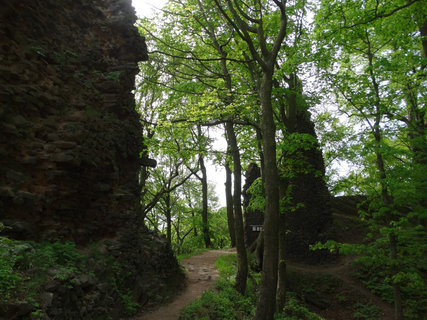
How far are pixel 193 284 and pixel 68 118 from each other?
25.5 ft

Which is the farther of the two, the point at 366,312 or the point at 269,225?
the point at 366,312

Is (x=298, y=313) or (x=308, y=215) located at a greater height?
(x=308, y=215)

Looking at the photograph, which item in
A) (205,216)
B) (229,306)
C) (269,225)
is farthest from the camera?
(205,216)

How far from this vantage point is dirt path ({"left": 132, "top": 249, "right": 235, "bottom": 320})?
7414 millimetres

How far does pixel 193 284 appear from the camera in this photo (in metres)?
10.8

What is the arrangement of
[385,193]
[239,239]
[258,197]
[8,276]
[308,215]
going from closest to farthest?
[8,276] → [385,193] → [239,239] → [258,197] → [308,215]

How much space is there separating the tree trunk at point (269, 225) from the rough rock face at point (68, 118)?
13.7 feet

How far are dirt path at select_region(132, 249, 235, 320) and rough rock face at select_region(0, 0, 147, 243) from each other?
264cm

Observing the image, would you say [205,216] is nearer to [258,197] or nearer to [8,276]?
[258,197]

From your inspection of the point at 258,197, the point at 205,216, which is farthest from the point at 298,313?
the point at 205,216

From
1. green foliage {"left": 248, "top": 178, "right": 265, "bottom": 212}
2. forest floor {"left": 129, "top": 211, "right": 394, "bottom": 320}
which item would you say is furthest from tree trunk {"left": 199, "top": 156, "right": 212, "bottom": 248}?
green foliage {"left": 248, "top": 178, "right": 265, "bottom": 212}

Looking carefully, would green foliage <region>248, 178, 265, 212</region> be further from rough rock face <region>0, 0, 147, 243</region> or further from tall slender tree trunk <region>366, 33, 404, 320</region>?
rough rock face <region>0, 0, 147, 243</region>

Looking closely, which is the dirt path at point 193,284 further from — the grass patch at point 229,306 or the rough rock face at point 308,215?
the rough rock face at point 308,215

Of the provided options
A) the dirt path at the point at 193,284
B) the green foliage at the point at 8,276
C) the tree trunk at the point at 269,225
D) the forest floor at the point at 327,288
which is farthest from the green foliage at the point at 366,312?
the green foliage at the point at 8,276
